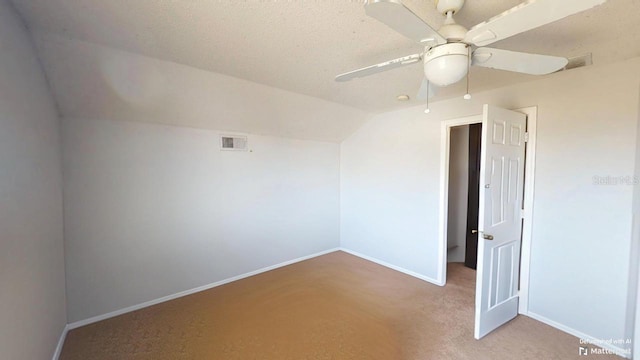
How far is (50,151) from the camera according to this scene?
197cm

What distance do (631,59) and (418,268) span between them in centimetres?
279

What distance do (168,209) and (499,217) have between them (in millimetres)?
3367

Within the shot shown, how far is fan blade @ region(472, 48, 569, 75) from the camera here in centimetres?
130

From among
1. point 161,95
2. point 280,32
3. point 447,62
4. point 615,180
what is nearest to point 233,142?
point 161,95

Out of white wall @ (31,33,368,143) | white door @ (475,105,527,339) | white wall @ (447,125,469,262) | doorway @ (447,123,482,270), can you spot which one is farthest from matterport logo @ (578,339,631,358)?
white wall @ (31,33,368,143)

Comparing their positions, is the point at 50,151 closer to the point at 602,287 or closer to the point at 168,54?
the point at 168,54

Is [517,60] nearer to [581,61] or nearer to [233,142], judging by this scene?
[581,61]

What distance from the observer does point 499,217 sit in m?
2.29

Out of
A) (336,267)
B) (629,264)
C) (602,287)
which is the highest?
(629,264)

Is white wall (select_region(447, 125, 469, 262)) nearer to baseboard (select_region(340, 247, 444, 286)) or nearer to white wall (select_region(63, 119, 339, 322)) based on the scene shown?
baseboard (select_region(340, 247, 444, 286))

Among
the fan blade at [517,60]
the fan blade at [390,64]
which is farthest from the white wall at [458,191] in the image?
the fan blade at [390,64]

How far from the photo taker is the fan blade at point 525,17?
0.89 metres

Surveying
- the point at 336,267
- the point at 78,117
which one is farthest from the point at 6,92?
the point at 336,267

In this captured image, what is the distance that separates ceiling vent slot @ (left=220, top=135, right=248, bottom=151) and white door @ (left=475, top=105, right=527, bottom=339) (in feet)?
8.84
